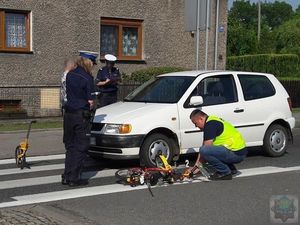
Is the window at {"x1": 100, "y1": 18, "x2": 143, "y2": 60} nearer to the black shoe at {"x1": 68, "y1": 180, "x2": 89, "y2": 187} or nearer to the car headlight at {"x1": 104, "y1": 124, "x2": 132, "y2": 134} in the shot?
the car headlight at {"x1": 104, "y1": 124, "x2": 132, "y2": 134}

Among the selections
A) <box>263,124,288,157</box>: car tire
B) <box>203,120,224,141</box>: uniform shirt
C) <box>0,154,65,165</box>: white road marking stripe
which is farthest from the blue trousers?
<box>0,154,65,165</box>: white road marking stripe

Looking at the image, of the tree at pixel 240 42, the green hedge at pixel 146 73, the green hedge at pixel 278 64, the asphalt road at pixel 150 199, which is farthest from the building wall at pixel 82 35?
the tree at pixel 240 42

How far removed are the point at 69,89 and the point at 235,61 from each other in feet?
95.8

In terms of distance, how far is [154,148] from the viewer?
937 centimetres

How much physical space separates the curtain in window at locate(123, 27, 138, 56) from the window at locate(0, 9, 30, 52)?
397cm

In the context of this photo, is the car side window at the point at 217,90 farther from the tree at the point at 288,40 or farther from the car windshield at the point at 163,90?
the tree at the point at 288,40

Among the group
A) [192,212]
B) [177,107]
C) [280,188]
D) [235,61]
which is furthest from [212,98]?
[235,61]

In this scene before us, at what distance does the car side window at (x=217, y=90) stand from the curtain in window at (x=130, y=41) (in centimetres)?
1146

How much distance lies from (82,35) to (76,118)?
12.6m

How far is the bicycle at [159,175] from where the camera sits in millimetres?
8227

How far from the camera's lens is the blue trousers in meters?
8.48

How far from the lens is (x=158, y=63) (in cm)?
2239

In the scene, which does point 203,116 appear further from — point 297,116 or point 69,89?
point 297,116

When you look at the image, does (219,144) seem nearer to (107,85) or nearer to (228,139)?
(228,139)
